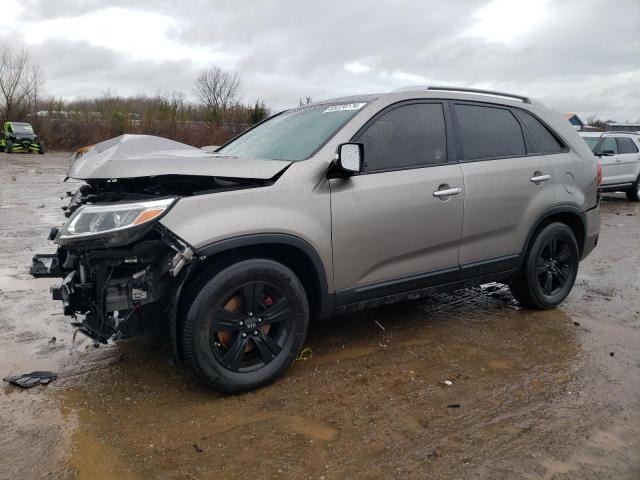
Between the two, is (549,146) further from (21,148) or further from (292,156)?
(21,148)

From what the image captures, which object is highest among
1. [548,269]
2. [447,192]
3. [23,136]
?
[23,136]

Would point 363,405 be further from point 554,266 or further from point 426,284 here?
point 554,266

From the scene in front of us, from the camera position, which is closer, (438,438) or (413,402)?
(438,438)

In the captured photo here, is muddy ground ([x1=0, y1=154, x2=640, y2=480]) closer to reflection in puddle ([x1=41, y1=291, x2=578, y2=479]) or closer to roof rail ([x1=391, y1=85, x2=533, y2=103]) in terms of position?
reflection in puddle ([x1=41, y1=291, x2=578, y2=479])

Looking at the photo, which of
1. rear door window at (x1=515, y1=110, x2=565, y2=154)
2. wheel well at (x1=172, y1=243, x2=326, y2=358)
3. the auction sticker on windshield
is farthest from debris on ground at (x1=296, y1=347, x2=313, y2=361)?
rear door window at (x1=515, y1=110, x2=565, y2=154)

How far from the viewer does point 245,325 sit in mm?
3193

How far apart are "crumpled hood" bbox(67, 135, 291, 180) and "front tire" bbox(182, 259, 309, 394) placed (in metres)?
0.56

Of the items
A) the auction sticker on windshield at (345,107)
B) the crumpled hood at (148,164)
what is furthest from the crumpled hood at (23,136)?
the auction sticker on windshield at (345,107)

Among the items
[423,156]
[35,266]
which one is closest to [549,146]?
[423,156]

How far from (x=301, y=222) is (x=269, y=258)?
320 mm

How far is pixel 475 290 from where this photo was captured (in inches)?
219

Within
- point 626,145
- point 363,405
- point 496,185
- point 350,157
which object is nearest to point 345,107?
point 350,157

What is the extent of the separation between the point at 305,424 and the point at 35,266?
2013 mm

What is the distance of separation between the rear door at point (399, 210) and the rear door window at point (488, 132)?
22cm
